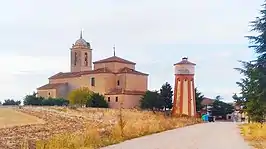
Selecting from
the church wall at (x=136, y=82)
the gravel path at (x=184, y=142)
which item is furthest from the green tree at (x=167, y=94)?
the gravel path at (x=184, y=142)

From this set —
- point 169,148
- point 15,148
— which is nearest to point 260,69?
point 169,148

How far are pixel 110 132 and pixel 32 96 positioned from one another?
8010 cm

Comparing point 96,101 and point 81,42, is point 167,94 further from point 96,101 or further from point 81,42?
point 81,42

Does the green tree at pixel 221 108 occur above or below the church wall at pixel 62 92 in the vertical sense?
below

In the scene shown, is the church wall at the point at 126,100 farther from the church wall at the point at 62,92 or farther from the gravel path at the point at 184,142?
the gravel path at the point at 184,142

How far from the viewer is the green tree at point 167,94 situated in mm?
94125

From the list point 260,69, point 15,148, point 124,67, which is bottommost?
point 15,148

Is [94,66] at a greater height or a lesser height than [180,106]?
greater

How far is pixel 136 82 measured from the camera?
335ft

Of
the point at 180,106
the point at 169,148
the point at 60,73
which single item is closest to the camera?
the point at 169,148

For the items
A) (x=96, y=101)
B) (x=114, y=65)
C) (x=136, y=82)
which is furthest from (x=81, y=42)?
(x=96, y=101)

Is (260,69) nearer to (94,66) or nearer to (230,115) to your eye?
(230,115)

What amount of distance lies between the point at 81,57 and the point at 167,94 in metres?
33.1

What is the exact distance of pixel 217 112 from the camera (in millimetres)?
98438
